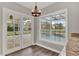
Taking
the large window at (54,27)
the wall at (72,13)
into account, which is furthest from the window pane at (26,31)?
the wall at (72,13)

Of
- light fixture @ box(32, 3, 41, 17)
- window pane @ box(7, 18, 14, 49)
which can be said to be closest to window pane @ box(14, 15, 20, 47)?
window pane @ box(7, 18, 14, 49)

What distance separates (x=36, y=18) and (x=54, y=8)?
282mm

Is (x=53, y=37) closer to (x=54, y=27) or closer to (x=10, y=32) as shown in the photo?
(x=54, y=27)

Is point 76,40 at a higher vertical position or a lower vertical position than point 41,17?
lower

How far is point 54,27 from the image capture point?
4.71 ft

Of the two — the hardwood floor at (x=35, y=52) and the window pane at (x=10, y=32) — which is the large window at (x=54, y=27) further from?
the window pane at (x=10, y=32)

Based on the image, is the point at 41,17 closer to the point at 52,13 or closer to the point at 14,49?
the point at 52,13

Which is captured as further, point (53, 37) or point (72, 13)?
point (53, 37)

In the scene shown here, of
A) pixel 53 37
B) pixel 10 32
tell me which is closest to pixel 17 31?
pixel 10 32

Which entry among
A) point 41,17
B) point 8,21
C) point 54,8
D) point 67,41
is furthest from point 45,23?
point 8,21

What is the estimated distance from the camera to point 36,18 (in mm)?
1411

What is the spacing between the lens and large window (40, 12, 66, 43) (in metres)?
1.38

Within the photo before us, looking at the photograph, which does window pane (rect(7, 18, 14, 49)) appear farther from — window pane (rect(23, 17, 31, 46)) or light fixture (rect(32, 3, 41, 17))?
light fixture (rect(32, 3, 41, 17))

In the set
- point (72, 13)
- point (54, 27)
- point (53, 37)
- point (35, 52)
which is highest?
point (72, 13)
